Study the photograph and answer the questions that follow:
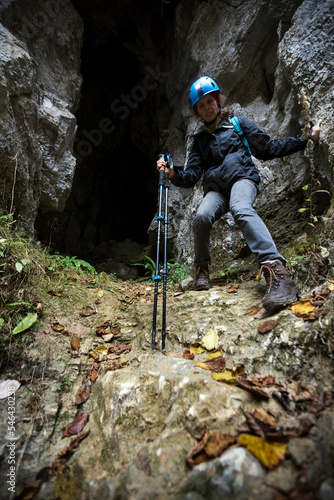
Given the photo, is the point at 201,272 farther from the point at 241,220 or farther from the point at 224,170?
the point at 224,170

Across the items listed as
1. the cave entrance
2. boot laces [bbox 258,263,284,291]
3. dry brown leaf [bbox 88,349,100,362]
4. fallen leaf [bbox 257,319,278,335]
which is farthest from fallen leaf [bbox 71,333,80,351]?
the cave entrance

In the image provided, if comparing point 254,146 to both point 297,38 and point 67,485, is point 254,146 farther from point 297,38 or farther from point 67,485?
point 67,485

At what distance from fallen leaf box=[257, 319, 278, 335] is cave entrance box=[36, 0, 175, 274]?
8.69m

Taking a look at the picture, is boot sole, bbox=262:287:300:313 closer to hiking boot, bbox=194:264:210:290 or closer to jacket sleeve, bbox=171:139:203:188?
hiking boot, bbox=194:264:210:290

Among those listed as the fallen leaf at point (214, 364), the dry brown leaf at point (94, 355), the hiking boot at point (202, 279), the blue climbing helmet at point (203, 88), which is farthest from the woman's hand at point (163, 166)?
the fallen leaf at point (214, 364)

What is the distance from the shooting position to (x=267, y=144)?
357 cm

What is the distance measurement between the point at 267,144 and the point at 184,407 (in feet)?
11.1

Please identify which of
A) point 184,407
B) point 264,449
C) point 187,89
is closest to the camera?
point 264,449

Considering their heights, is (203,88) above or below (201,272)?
above

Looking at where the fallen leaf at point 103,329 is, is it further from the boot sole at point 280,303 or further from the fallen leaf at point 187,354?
the boot sole at point 280,303

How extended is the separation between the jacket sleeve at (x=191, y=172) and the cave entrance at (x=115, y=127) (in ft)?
22.2

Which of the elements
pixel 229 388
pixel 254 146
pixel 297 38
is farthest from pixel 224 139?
pixel 229 388

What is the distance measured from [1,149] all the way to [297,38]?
5.04 meters

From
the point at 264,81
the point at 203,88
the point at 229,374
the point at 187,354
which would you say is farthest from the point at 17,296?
the point at 264,81
